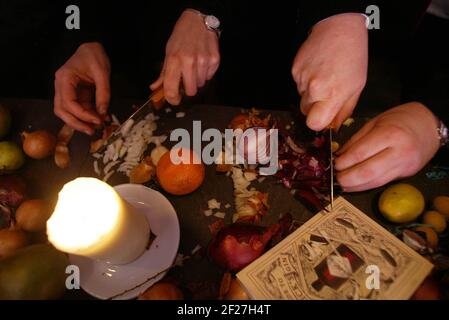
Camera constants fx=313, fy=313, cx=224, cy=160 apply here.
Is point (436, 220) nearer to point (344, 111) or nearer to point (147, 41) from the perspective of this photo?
point (344, 111)

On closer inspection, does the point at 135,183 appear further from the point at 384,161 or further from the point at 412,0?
the point at 412,0

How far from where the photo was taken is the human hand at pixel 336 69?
81 cm

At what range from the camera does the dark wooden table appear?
797mm

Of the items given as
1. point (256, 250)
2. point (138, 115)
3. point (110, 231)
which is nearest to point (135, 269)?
point (110, 231)

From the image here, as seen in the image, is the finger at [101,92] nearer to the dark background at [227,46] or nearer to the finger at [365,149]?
the dark background at [227,46]

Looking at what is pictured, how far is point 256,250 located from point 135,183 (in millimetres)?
401

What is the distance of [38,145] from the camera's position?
955mm

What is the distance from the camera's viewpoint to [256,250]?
741mm

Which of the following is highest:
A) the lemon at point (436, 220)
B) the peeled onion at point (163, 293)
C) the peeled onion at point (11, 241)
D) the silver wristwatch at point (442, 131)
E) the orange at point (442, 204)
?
the silver wristwatch at point (442, 131)

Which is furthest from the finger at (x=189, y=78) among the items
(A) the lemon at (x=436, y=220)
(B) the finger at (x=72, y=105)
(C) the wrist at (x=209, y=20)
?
(A) the lemon at (x=436, y=220)

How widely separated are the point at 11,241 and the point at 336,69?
942 millimetres

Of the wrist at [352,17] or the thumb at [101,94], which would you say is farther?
the thumb at [101,94]

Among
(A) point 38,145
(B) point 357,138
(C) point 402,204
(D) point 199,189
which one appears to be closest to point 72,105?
(A) point 38,145

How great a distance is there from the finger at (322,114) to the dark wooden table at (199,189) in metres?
0.19
